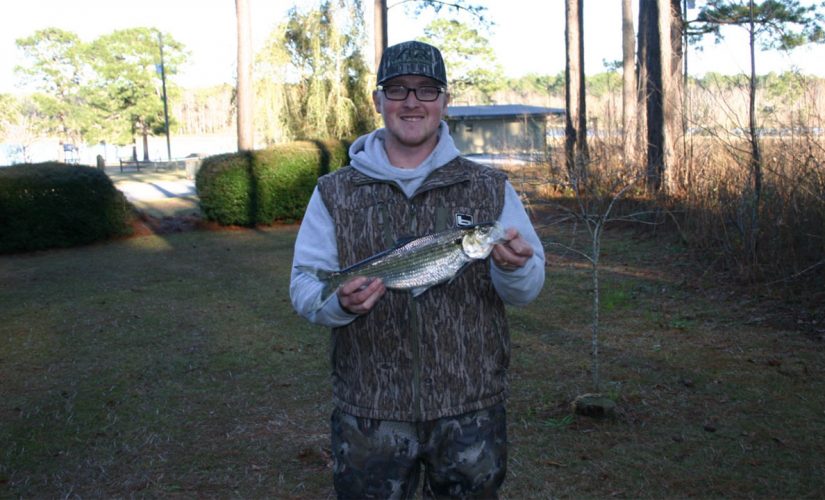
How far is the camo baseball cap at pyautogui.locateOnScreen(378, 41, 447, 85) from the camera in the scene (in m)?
2.47

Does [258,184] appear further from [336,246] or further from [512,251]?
[512,251]

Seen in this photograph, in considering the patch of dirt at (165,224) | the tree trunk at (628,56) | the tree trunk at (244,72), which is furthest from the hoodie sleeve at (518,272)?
the tree trunk at (628,56)

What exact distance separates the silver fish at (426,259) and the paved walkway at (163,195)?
17.3 metres

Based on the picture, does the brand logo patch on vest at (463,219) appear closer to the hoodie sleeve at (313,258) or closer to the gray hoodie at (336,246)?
the gray hoodie at (336,246)

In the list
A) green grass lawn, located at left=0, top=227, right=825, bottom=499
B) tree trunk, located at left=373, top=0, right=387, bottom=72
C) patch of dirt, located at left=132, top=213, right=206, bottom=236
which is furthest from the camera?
tree trunk, located at left=373, top=0, right=387, bottom=72

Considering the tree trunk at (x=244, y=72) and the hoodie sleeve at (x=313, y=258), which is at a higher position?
the tree trunk at (x=244, y=72)

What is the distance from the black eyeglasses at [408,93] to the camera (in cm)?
249

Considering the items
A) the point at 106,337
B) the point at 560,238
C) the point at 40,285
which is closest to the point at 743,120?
the point at 560,238

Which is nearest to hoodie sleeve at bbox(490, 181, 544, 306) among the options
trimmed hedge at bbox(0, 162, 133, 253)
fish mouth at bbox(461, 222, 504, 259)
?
fish mouth at bbox(461, 222, 504, 259)

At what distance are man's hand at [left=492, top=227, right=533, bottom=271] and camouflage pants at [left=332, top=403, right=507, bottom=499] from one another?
55 centimetres

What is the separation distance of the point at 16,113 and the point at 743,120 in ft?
192

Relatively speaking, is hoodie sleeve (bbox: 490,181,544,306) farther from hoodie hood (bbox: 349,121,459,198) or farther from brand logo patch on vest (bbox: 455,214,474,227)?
hoodie hood (bbox: 349,121,459,198)

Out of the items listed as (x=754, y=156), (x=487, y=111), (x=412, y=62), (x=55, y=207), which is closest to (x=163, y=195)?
(x=55, y=207)

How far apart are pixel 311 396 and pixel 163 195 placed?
879 inches
